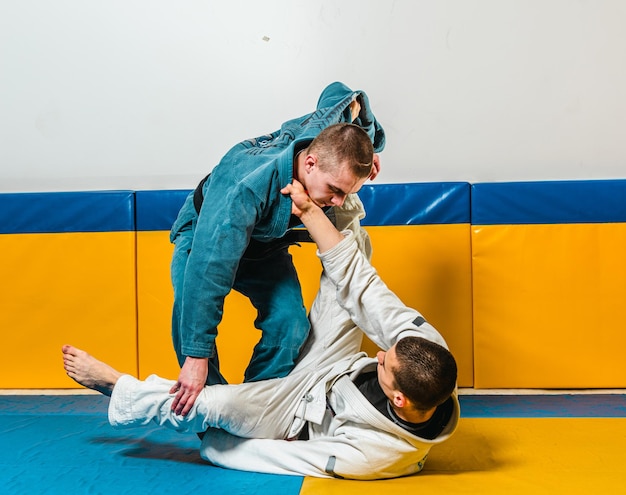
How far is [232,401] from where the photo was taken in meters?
2.24

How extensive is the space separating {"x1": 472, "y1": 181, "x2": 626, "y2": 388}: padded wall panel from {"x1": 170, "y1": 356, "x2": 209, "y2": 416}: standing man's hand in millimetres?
1460

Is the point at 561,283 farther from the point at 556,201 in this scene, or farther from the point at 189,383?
the point at 189,383

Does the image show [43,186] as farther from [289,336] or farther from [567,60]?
[567,60]

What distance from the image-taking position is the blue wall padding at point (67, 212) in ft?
10.8

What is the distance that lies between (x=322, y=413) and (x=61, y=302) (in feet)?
5.16

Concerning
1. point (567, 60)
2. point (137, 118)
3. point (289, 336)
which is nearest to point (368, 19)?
point (567, 60)

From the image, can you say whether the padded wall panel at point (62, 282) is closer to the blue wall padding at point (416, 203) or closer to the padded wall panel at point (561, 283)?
the blue wall padding at point (416, 203)

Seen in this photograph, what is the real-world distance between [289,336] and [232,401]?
1.02 feet

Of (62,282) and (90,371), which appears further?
(62,282)

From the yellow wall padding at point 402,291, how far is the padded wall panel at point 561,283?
0.15 m

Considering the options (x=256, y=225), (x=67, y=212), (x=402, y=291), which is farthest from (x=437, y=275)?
(x=67, y=212)

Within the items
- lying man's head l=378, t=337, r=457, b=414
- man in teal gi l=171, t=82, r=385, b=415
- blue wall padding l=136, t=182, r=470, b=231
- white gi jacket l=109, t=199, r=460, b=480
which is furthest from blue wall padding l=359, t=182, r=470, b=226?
lying man's head l=378, t=337, r=457, b=414

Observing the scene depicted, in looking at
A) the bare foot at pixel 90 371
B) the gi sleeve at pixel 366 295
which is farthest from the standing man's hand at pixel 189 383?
the gi sleeve at pixel 366 295

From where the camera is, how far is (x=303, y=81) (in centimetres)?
339
